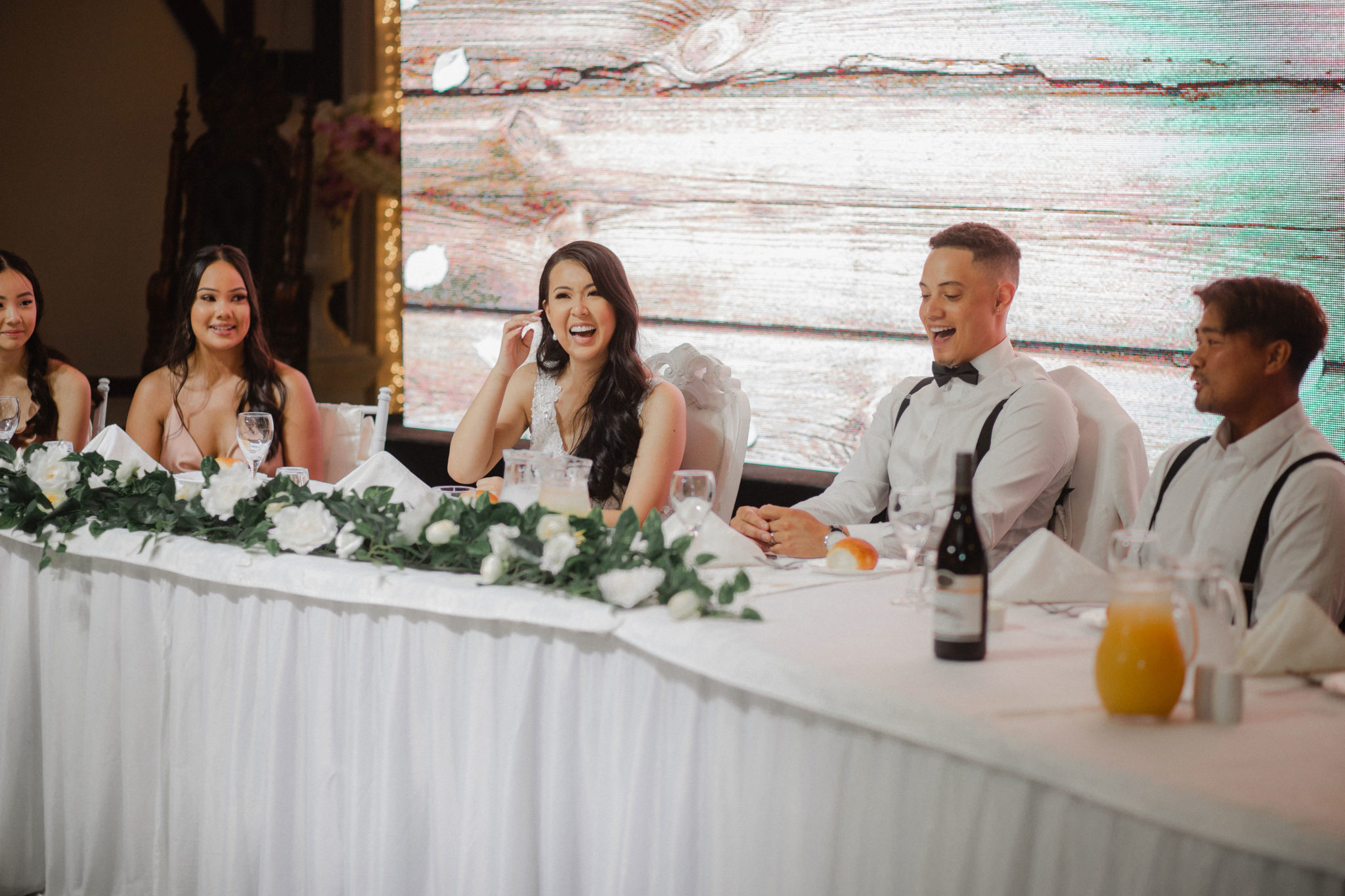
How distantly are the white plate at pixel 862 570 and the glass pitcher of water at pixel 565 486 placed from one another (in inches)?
15.9

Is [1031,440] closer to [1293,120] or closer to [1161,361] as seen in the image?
[1161,361]

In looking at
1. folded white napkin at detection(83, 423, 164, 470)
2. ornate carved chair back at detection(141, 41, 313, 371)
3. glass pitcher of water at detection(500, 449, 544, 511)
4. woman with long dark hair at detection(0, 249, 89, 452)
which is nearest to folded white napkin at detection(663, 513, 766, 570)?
glass pitcher of water at detection(500, 449, 544, 511)

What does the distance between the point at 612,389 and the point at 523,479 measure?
0.86m

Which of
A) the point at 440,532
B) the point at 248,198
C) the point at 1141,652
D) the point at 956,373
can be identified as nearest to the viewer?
the point at 1141,652

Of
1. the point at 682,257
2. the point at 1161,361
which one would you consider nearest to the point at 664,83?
the point at 682,257

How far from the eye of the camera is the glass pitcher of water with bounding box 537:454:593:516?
1812mm

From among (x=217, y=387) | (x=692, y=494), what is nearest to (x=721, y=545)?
(x=692, y=494)

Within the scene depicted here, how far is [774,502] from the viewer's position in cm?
347

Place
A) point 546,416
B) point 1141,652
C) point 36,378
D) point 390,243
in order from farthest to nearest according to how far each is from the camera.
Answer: point 390,243
point 36,378
point 546,416
point 1141,652

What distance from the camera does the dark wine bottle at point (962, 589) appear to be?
133cm

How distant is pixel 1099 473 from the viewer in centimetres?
244

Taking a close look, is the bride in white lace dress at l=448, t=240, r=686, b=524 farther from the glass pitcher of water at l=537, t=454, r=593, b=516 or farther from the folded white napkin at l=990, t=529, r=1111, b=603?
the folded white napkin at l=990, t=529, r=1111, b=603

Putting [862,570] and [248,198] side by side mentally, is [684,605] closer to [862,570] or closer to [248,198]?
[862,570]

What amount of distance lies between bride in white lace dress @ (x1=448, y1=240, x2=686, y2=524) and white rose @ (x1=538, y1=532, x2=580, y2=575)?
2.79ft
